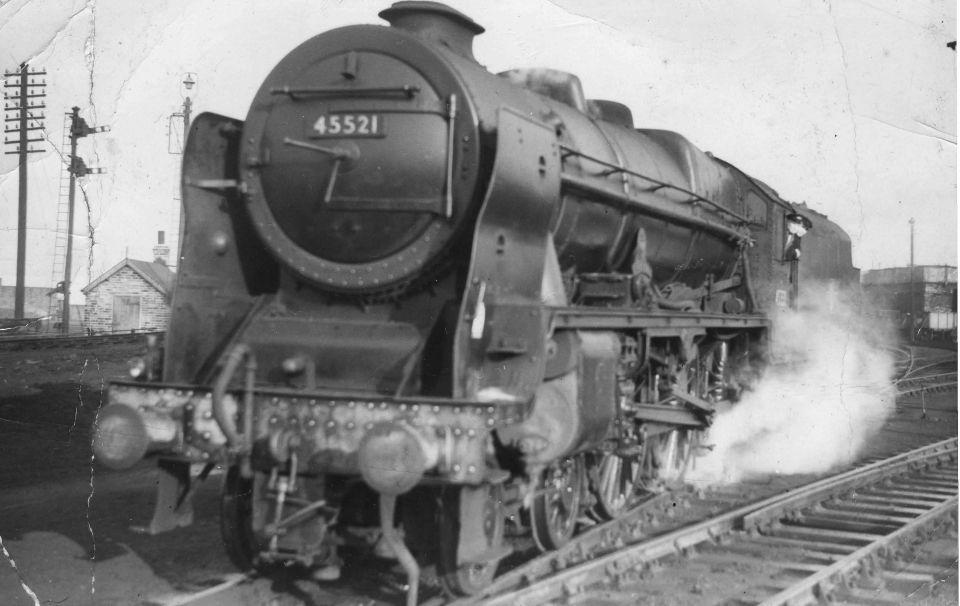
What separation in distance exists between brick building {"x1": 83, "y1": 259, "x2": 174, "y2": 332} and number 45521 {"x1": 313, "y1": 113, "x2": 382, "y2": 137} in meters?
20.2

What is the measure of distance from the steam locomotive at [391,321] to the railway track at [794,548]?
16.8 inches

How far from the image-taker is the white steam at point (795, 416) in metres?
8.91

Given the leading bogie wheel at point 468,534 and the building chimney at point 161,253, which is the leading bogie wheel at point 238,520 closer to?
the leading bogie wheel at point 468,534

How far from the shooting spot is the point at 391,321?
4695 millimetres

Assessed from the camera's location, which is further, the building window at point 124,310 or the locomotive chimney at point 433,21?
the building window at point 124,310

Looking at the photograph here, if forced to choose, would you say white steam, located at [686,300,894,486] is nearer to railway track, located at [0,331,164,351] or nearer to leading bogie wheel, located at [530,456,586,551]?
leading bogie wheel, located at [530,456,586,551]

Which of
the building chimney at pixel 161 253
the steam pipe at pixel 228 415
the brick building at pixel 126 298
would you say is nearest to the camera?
the steam pipe at pixel 228 415

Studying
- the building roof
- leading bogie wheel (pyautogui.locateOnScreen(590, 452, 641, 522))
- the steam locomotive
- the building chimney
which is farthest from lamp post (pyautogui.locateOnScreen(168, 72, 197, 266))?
the building chimney

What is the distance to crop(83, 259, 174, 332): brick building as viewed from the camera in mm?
23484

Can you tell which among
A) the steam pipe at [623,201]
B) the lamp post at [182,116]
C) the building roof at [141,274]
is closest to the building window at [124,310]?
the building roof at [141,274]

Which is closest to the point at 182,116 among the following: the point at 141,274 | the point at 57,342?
the point at 57,342

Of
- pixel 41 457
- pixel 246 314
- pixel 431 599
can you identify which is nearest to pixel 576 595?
pixel 431 599

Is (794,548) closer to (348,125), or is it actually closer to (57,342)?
(348,125)

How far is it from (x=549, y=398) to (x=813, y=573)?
206 centimetres
